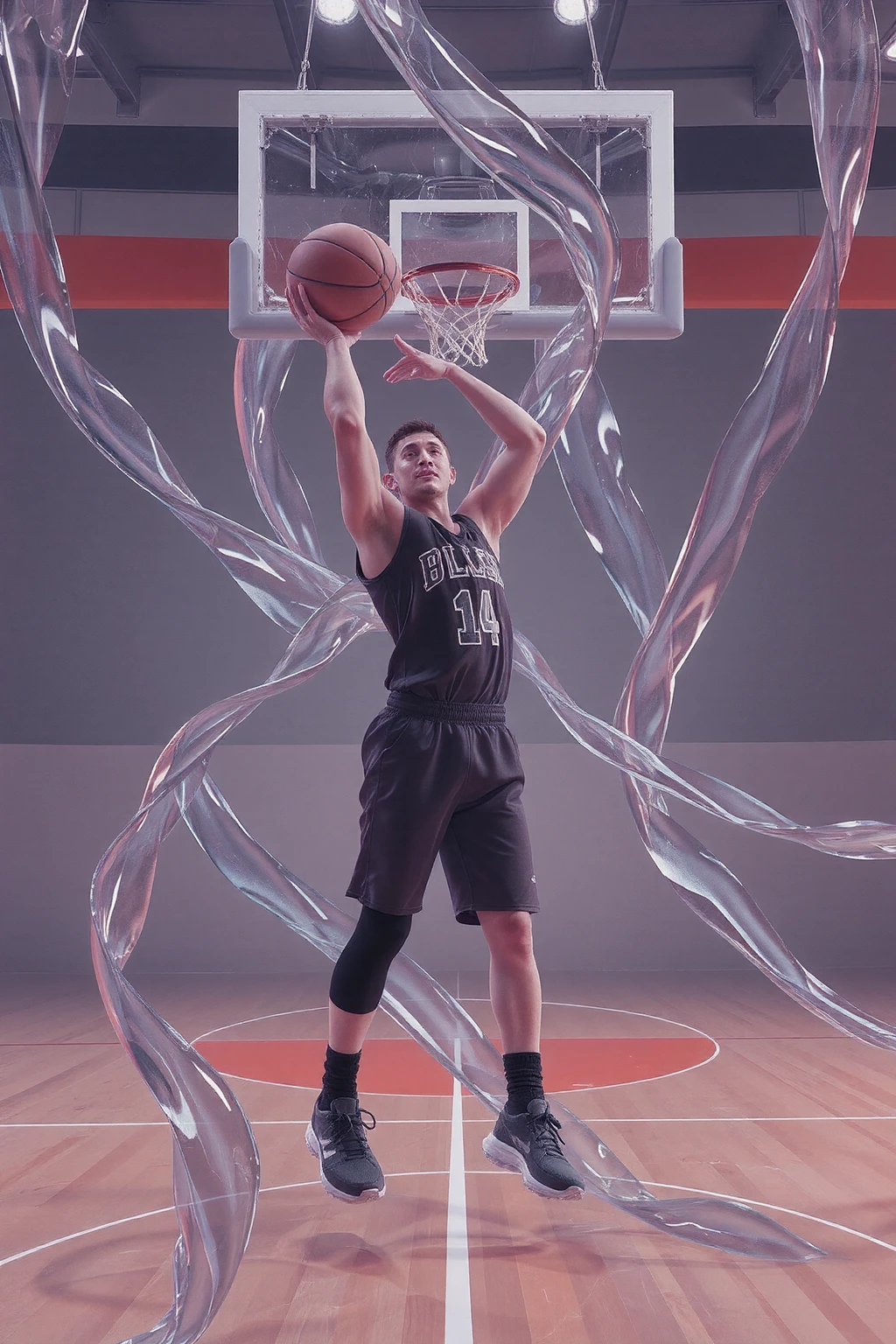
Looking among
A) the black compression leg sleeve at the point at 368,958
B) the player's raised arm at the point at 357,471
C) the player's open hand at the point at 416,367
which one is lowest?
the black compression leg sleeve at the point at 368,958

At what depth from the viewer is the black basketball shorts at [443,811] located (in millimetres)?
2006

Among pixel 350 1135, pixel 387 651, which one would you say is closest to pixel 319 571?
pixel 350 1135

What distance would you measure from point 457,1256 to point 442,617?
1111 millimetres

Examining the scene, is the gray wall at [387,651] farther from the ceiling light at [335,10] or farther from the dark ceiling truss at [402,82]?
the ceiling light at [335,10]

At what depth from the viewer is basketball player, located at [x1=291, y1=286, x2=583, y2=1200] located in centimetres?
201

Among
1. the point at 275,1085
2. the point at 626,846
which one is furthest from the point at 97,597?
the point at 275,1085

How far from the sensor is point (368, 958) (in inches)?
80.5

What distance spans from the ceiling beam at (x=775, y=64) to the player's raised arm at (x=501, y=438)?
482 centimetres

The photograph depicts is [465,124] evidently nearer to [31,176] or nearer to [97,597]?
[31,176]

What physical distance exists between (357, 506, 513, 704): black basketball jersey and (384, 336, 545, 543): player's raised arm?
Result: 0.70 feet

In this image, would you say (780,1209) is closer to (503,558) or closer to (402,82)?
(503,558)

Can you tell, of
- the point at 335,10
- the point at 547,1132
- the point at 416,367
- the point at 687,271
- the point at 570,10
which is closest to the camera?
the point at 547,1132

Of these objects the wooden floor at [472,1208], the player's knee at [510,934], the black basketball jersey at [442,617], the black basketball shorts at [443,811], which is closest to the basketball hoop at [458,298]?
the black basketball jersey at [442,617]

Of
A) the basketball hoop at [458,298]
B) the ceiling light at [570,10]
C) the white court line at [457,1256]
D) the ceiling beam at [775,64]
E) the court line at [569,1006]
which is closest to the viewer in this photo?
the white court line at [457,1256]
